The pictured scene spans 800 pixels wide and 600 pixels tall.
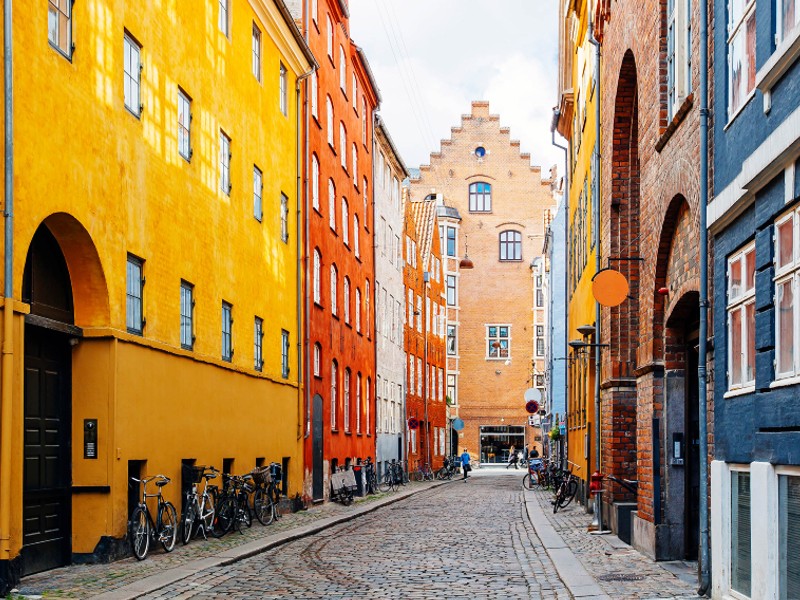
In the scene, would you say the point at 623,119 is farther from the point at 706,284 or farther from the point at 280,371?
the point at 280,371

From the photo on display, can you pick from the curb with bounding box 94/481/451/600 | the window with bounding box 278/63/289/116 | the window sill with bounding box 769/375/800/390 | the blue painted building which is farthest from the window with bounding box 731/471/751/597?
the window with bounding box 278/63/289/116

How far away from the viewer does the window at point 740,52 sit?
9.73 m

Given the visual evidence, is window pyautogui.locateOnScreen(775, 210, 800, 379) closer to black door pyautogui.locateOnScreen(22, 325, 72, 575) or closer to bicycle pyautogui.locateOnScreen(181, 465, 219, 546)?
black door pyautogui.locateOnScreen(22, 325, 72, 575)

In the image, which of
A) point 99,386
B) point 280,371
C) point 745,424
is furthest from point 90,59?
point 280,371

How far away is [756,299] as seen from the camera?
941cm

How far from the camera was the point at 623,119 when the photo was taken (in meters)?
18.9

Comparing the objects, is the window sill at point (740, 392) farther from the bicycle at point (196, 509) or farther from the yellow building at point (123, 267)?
the bicycle at point (196, 509)

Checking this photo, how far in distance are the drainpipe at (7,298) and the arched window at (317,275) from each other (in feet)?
59.0

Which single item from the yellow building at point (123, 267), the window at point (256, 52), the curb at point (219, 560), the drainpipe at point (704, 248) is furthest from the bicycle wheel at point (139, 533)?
the window at point (256, 52)

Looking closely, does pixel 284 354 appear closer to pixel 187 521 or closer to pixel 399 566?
pixel 187 521

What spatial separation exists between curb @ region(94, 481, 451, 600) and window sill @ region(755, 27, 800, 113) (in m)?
7.14

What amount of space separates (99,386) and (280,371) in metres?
10.8

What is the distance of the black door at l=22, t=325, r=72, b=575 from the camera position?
44.0 feet

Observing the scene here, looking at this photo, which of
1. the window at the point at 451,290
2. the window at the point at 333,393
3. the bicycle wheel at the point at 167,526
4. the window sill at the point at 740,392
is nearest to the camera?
the window sill at the point at 740,392
